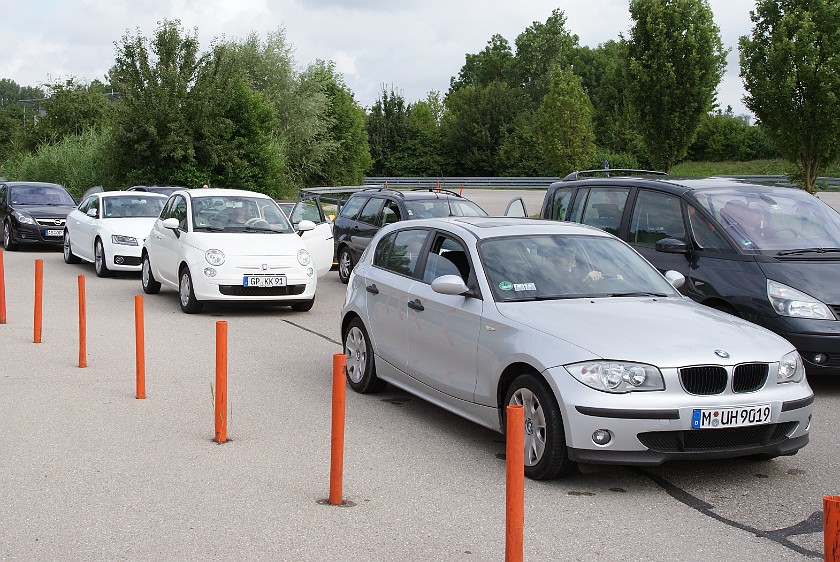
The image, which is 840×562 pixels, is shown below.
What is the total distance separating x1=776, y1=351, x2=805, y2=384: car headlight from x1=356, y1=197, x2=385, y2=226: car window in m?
11.1

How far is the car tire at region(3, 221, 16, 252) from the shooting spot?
79.8 feet

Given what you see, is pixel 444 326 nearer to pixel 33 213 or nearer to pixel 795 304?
pixel 795 304

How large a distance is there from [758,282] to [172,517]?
19.2 feet

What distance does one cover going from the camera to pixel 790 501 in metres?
5.79

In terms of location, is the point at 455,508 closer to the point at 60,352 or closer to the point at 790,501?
the point at 790,501

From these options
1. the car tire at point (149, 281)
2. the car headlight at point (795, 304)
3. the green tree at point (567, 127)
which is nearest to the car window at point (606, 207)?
the car headlight at point (795, 304)

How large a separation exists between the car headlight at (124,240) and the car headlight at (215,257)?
5.19 meters

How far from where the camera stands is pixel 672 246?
387 inches

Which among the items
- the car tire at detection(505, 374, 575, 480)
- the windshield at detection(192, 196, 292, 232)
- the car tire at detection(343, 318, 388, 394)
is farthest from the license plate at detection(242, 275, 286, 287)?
the car tire at detection(505, 374, 575, 480)

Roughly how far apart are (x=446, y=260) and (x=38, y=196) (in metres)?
20.5

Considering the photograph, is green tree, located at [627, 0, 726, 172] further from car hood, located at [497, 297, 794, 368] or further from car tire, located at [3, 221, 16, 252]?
car hood, located at [497, 297, 794, 368]

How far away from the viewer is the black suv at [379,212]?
16500mm

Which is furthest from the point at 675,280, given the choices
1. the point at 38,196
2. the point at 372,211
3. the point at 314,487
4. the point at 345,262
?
the point at 38,196

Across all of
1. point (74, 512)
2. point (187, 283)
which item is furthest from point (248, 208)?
point (74, 512)
